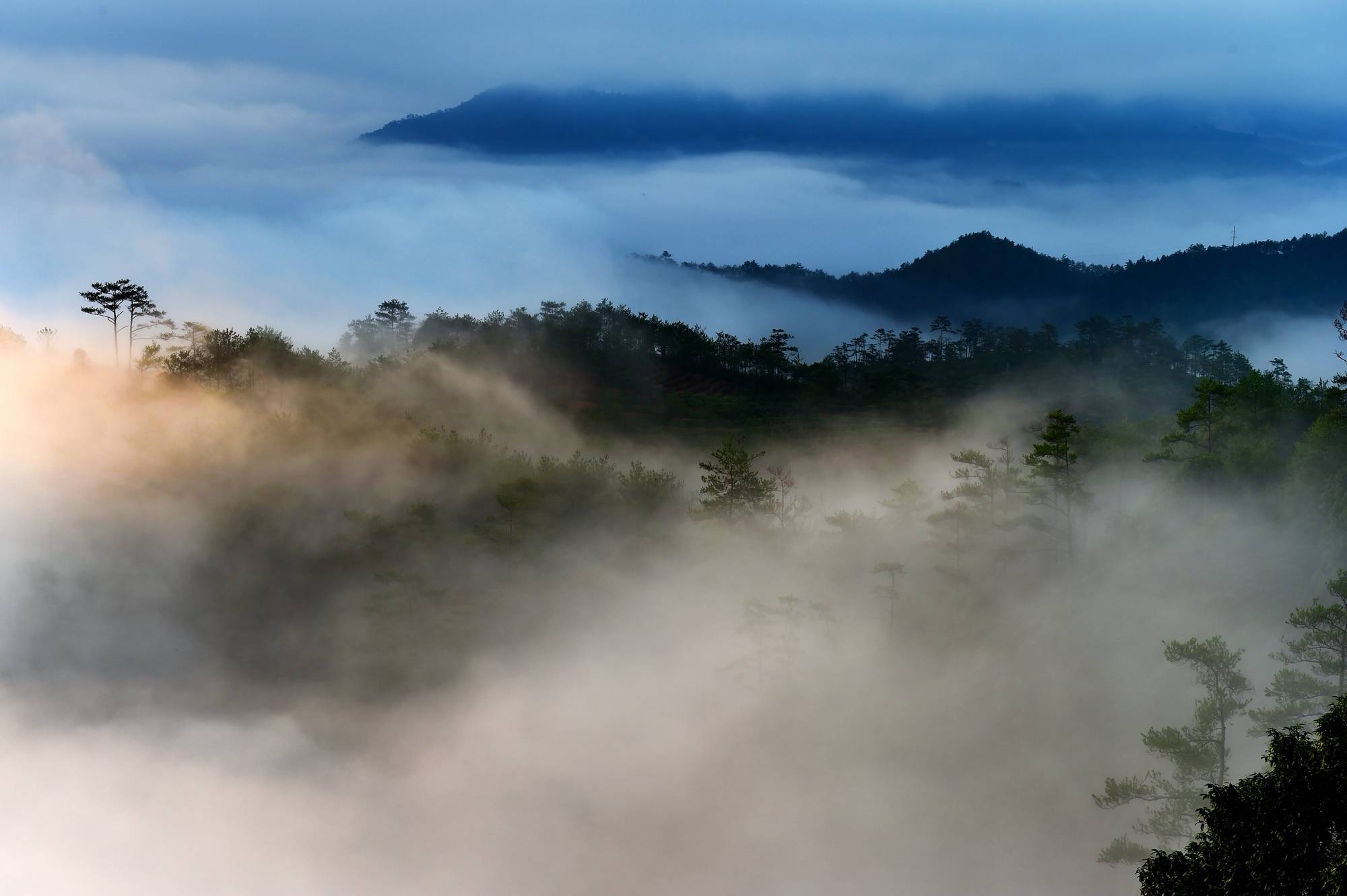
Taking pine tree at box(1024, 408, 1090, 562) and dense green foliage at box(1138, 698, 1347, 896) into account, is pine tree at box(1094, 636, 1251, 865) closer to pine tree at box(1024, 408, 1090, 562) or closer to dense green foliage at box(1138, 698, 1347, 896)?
pine tree at box(1024, 408, 1090, 562)

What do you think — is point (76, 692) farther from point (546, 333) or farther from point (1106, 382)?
point (1106, 382)

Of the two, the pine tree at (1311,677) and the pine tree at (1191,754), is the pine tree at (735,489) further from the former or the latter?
the pine tree at (1311,677)

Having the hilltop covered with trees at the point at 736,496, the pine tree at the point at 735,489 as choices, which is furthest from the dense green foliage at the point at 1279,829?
the pine tree at the point at 735,489

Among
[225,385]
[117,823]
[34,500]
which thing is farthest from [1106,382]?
[34,500]

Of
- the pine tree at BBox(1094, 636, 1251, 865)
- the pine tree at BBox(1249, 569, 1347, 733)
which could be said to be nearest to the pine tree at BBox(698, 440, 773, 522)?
the pine tree at BBox(1094, 636, 1251, 865)

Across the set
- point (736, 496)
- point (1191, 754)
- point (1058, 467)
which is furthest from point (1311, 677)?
point (736, 496)

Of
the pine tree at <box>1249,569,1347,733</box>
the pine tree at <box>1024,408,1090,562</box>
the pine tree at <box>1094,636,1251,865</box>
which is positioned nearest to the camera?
the pine tree at <box>1249,569,1347,733</box>

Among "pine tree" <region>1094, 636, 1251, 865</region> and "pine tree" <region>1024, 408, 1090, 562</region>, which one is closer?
"pine tree" <region>1094, 636, 1251, 865</region>

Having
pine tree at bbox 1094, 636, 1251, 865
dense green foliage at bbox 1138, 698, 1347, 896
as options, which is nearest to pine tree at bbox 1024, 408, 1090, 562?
pine tree at bbox 1094, 636, 1251, 865

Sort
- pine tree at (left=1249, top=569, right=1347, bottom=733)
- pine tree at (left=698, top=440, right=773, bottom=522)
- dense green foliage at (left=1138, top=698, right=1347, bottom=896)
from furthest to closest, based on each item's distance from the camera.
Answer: pine tree at (left=698, top=440, right=773, bottom=522), pine tree at (left=1249, top=569, right=1347, bottom=733), dense green foliage at (left=1138, top=698, right=1347, bottom=896)

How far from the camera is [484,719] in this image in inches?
4173

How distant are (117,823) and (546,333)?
8899cm

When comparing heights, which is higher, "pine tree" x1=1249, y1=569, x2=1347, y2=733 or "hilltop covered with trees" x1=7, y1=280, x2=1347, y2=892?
"hilltop covered with trees" x1=7, y1=280, x2=1347, y2=892

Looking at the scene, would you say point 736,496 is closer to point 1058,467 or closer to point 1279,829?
point 1058,467
